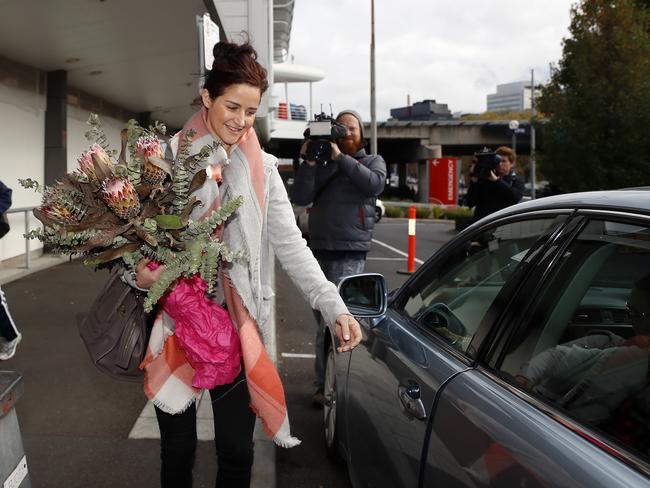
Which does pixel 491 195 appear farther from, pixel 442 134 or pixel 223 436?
pixel 442 134

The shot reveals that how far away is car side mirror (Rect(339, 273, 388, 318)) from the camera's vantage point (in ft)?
8.95

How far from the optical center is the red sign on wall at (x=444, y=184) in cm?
4175

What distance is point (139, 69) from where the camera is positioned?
1344cm

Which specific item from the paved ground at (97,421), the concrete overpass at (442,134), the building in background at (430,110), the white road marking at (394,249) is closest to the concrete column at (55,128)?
the paved ground at (97,421)

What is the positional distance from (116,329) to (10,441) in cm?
51

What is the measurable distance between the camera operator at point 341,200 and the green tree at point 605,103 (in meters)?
13.5

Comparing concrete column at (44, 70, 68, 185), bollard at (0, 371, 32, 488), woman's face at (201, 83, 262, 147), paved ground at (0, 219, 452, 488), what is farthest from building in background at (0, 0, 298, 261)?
bollard at (0, 371, 32, 488)

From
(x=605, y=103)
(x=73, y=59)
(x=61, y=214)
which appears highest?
(x=605, y=103)

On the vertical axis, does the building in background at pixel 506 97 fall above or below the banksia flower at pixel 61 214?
above

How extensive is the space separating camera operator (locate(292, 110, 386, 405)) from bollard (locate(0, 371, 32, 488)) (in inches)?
100

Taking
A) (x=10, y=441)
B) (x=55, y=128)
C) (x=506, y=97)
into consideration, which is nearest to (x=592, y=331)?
(x=10, y=441)

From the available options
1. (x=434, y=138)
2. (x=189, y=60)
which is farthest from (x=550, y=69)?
(x=434, y=138)

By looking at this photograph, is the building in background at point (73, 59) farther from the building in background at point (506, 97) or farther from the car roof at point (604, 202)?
the building in background at point (506, 97)

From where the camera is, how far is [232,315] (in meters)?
2.29
